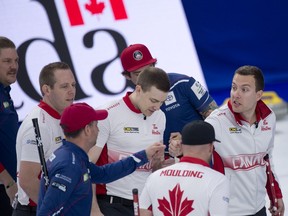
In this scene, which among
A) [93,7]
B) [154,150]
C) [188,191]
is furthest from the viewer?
[93,7]

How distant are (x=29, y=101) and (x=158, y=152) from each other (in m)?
5.85

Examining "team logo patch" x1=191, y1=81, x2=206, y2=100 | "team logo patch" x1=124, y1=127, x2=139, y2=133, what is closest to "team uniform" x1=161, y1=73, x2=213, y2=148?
"team logo patch" x1=191, y1=81, x2=206, y2=100

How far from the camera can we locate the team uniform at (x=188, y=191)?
4.46 meters

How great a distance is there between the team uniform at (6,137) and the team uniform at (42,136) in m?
0.71

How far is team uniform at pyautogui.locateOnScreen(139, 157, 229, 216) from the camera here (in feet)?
14.6

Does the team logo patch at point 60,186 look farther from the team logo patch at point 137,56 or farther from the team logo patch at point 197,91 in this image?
the team logo patch at point 197,91

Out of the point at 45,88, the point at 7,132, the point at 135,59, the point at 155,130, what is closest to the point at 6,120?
the point at 7,132

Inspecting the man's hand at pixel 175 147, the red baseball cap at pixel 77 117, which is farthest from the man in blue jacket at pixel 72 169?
the man's hand at pixel 175 147

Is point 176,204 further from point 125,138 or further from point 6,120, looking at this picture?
point 6,120

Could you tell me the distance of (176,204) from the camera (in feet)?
14.8

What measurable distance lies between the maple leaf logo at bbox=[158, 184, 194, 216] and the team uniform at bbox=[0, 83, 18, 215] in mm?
2117

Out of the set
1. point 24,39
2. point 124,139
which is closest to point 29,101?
point 24,39

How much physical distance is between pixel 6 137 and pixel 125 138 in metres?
1.20

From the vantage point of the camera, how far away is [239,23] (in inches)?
492
